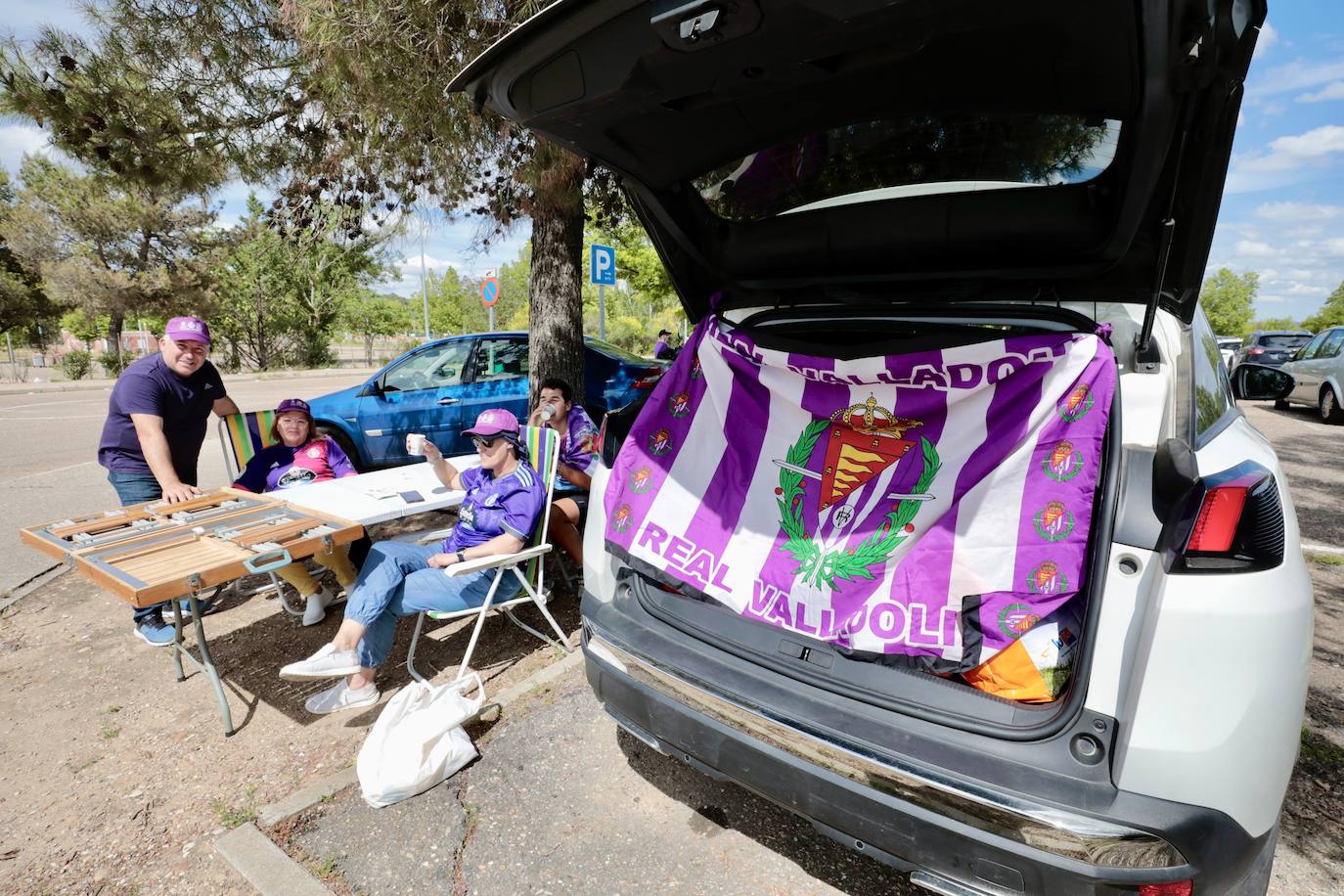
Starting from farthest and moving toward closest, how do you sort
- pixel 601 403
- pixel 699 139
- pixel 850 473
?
pixel 601 403 → pixel 699 139 → pixel 850 473

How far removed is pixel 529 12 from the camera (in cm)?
321

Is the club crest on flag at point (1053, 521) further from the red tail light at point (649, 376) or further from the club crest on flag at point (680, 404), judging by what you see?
the red tail light at point (649, 376)

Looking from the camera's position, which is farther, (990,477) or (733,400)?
(733,400)

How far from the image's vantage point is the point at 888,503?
1862 mm

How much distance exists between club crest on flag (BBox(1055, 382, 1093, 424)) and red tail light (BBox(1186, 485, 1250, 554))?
34cm

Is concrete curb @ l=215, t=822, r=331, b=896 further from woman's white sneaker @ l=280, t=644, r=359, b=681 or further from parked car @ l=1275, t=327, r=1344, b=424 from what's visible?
parked car @ l=1275, t=327, r=1344, b=424

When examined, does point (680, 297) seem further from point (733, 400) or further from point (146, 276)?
point (146, 276)

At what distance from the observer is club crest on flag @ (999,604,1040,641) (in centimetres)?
155

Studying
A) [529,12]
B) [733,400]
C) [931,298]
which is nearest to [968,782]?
[733,400]

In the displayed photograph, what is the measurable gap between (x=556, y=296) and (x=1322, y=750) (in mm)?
4805

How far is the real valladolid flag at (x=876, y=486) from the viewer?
1605 mm

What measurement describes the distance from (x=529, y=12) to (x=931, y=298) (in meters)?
2.41

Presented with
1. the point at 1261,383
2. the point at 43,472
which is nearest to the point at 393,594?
the point at 1261,383

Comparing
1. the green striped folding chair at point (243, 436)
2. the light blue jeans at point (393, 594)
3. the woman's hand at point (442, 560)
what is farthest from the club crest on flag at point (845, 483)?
the green striped folding chair at point (243, 436)
